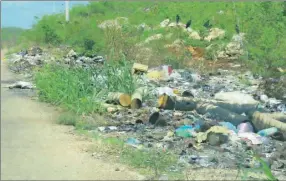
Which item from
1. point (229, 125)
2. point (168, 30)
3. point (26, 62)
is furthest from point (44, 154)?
point (168, 30)

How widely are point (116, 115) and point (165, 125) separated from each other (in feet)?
3.38

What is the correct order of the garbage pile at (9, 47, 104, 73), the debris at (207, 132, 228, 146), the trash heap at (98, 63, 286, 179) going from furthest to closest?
the garbage pile at (9, 47, 104, 73)
the debris at (207, 132, 228, 146)
the trash heap at (98, 63, 286, 179)

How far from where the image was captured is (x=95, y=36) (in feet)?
62.7

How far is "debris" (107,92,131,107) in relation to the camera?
9.09m

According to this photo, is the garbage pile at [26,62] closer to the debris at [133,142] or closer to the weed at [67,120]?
the weed at [67,120]

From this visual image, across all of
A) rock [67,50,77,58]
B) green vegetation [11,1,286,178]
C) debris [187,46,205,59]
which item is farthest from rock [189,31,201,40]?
rock [67,50,77,58]

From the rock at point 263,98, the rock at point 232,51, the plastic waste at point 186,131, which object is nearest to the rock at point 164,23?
the rock at point 232,51

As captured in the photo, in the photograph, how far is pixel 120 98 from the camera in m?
9.09

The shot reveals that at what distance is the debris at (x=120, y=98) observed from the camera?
909 centimetres

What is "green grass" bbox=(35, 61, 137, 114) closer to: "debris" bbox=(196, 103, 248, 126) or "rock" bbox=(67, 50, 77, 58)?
"debris" bbox=(196, 103, 248, 126)

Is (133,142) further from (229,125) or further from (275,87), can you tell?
(275,87)

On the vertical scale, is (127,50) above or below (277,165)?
above

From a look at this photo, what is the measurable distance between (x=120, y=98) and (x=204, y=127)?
85.1 inches

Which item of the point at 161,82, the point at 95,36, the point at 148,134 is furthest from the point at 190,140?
the point at 95,36
